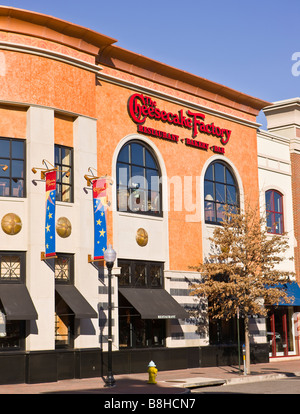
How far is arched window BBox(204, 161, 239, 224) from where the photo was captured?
32594 millimetres

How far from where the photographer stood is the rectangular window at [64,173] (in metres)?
25.5

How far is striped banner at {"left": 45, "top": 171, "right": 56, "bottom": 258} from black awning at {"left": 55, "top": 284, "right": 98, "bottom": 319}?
65.6 inches

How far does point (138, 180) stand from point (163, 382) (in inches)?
381

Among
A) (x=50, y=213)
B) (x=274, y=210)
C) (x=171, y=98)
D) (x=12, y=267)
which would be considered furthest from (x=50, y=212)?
(x=274, y=210)

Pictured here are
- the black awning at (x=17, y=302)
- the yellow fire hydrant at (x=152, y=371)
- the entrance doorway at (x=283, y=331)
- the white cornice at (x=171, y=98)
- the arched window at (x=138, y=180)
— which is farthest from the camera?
the entrance doorway at (x=283, y=331)

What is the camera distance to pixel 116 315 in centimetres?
2658

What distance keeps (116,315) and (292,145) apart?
697 inches

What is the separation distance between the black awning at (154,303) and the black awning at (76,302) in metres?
2.69

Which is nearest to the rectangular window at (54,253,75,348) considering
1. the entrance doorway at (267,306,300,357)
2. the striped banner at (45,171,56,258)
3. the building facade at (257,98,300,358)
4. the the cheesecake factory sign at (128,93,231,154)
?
the striped banner at (45,171,56,258)

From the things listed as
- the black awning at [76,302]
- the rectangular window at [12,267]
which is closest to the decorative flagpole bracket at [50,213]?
the rectangular window at [12,267]

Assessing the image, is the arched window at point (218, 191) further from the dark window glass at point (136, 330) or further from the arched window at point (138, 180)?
the dark window glass at point (136, 330)

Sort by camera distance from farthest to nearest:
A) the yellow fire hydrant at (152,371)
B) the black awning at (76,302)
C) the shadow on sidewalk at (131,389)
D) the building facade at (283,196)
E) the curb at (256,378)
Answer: the building facade at (283,196)
the curb at (256,378)
the black awning at (76,302)
the yellow fire hydrant at (152,371)
the shadow on sidewalk at (131,389)

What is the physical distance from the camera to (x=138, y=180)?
29.2m

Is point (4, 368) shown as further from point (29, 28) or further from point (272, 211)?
point (272, 211)
